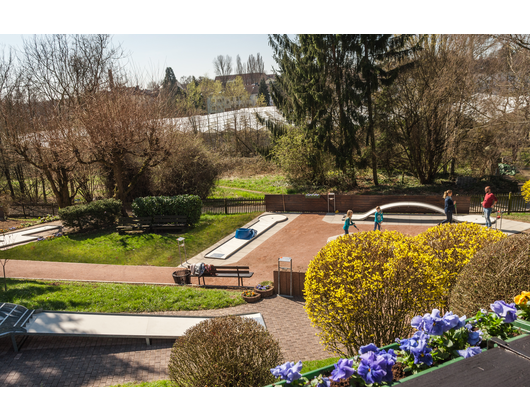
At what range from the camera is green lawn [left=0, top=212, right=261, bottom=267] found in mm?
16672

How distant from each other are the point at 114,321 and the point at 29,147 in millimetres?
19760

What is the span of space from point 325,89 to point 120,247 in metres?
19.8

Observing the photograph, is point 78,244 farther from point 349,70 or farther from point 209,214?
point 349,70

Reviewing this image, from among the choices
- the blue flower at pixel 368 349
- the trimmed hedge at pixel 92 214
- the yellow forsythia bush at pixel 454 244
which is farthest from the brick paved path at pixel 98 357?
the trimmed hedge at pixel 92 214

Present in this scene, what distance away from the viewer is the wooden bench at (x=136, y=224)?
2022 centimetres

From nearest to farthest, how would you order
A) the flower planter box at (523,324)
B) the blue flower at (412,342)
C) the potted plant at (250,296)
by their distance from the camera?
the blue flower at (412,342) → the flower planter box at (523,324) → the potted plant at (250,296)

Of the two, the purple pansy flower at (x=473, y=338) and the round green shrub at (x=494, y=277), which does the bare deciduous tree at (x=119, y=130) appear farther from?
the purple pansy flower at (x=473, y=338)

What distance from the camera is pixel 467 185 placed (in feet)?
98.0

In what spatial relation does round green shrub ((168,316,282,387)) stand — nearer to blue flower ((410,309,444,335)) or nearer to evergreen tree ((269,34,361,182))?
blue flower ((410,309,444,335))

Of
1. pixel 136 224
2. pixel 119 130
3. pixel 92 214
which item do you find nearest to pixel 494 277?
pixel 136 224

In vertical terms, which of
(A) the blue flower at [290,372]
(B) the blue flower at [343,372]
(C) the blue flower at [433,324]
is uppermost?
(C) the blue flower at [433,324]

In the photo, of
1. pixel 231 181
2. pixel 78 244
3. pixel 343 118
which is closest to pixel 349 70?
pixel 343 118

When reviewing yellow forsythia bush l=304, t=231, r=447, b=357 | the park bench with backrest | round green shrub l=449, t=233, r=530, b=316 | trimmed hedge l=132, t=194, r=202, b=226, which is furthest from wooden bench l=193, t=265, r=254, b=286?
round green shrub l=449, t=233, r=530, b=316

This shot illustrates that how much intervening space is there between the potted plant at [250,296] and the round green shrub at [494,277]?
7.21m
